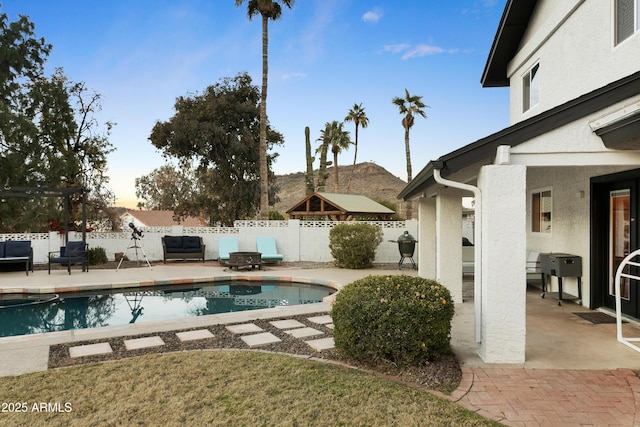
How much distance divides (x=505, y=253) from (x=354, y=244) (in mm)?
9649

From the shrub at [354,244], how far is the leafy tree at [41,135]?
37.4ft

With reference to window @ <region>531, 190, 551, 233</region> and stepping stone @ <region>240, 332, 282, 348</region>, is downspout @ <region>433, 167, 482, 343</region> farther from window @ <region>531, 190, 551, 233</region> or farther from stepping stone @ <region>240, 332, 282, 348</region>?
window @ <region>531, 190, 551, 233</region>

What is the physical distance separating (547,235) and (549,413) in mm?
6046

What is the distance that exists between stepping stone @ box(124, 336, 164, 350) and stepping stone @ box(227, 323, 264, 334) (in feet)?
3.33

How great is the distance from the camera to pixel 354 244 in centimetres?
1422

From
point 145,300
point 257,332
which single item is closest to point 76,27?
point 145,300

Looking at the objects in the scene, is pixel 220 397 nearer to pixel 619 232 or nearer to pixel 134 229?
pixel 619 232

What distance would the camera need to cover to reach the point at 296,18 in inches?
781

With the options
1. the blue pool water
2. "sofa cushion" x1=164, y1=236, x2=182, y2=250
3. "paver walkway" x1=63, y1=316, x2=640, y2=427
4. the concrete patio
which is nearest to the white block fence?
"sofa cushion" x1=164, y1=236, x2=182, y2=250

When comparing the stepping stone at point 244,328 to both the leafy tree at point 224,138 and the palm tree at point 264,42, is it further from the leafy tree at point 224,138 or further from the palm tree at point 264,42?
the leafy tree at point 224,138

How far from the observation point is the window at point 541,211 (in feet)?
29.1

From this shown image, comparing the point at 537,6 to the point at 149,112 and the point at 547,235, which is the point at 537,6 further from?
the point at 149,112

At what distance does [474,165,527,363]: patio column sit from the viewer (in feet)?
15.1

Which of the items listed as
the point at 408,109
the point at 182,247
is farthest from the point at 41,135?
the point at 408,109
